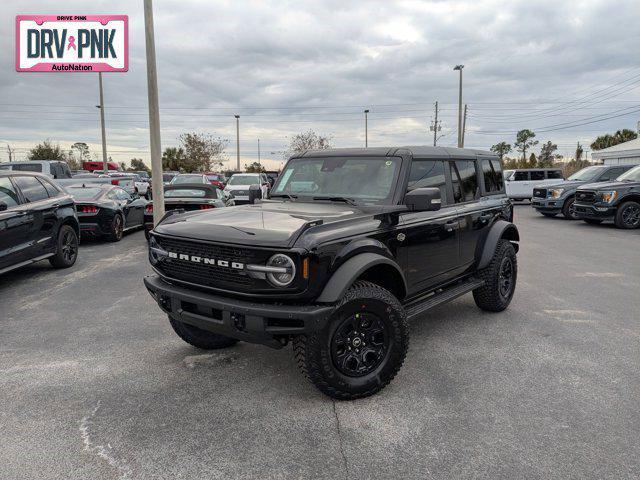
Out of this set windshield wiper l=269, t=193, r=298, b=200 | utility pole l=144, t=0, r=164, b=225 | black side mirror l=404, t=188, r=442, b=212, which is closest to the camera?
black side mirror l=404, t=188, r=442, b=212

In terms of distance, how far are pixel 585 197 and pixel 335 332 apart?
13.4 m

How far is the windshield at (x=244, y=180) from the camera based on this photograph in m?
20.5

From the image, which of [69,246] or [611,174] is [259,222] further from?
[611,174]

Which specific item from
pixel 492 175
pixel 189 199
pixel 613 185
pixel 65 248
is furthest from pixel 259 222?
pixel 613 185

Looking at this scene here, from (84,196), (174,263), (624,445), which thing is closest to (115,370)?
(174,263)

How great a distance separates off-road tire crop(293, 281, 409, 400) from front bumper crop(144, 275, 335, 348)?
0.45 ft

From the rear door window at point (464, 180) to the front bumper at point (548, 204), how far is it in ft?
41.0

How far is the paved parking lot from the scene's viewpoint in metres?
2.66

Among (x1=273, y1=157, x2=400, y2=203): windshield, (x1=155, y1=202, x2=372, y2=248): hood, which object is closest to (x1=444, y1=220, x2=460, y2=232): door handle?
(x1=273, y1=157, x2=400, y2=203): windshield

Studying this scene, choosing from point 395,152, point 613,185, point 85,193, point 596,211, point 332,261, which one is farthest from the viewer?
point 596,211

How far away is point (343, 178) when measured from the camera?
4.40 metres

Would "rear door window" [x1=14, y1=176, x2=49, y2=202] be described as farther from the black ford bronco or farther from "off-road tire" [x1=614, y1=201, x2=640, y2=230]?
"off-road tire" [x1=614, y1=201, x2=640, y2=230]

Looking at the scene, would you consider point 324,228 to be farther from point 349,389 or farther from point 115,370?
point 115,370

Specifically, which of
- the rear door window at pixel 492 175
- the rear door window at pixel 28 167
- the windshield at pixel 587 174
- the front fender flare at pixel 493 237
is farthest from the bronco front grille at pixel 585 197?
the rear door window at pixel 28 167
